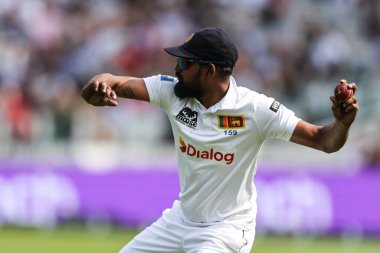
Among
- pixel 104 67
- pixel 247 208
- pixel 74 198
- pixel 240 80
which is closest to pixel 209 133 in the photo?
pixel 247 208

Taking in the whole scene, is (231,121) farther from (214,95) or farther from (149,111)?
(149,111)

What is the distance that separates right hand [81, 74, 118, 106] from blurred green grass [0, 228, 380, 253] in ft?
21.1

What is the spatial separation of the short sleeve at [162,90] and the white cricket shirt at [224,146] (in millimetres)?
119

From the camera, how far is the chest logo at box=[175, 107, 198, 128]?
761cm

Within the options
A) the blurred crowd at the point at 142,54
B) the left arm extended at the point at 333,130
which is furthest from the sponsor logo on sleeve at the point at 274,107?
the blurred crowd at the point at 142,54

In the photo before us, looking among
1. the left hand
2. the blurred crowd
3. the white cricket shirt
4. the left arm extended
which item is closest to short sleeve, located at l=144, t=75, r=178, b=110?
the white cricket shirt

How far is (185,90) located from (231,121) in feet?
1.39

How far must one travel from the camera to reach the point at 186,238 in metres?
7.59

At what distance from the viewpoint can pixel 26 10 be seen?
20172mm

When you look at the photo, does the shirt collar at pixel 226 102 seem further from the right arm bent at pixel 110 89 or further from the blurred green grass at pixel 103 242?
the blurred green grass at pixel 103 242

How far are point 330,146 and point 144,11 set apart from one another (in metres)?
12.6

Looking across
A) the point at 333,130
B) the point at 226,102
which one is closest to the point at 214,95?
the point at 226,102

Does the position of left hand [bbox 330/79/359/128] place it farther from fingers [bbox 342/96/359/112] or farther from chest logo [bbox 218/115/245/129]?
chest logo [bbox 218/115/245/129]

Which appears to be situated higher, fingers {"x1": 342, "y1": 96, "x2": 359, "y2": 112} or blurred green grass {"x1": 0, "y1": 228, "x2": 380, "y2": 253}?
fingers {"x1": 342, "y1": 96, "x2": 359, "y2": 112}
